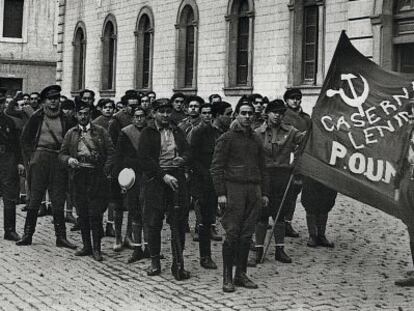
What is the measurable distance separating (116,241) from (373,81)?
4.18 metres

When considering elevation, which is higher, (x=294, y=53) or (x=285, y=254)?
(x=294, y=53)

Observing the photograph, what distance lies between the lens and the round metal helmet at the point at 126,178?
30.3 feet

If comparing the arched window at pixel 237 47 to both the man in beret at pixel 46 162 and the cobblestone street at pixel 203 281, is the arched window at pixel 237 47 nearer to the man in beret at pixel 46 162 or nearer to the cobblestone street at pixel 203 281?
the cobblestone street at pixel 203 281

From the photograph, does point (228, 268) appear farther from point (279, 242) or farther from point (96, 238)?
point (96, 238)

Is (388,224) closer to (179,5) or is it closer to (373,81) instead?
(373,81)

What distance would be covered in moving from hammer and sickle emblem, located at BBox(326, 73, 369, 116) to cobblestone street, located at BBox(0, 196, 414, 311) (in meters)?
1.98

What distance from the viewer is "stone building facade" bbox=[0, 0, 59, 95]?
35.8 m

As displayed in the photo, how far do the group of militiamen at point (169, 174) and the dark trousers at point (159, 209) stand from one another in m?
0.01

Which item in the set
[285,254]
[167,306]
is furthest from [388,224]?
[167,306]

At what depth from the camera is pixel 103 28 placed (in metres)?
28.0

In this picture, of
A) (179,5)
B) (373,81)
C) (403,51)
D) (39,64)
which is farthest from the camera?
(39,64)

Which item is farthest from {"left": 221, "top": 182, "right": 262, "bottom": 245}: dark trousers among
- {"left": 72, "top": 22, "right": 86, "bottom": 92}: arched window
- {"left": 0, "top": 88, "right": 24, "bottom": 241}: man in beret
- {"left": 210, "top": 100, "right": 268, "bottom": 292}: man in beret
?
{"left": 72, "top": 22, "right": 86, "bottom": 92}: arched window

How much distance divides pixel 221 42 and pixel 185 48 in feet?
8.51

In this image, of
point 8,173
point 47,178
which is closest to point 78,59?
point 8,173
